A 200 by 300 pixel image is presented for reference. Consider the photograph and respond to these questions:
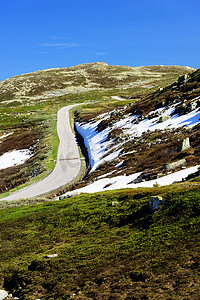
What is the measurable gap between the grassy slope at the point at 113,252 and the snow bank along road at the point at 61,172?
23.1m

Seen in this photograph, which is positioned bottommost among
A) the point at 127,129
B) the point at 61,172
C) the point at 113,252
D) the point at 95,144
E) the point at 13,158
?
the point at 113,252

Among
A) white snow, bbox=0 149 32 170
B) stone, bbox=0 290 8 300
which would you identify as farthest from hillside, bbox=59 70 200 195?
white snow, bbox=0 149 32 170

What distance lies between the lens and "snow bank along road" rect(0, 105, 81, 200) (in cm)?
4723

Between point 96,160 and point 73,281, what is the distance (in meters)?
43.9

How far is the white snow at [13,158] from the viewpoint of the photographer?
75.9 metres

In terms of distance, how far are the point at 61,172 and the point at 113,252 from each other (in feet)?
137

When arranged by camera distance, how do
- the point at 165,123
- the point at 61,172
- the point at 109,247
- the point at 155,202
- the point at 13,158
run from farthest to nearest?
the point at 13,158
the point at 165,123
the point at 61,172
the point at 155,202
the point at 109,247

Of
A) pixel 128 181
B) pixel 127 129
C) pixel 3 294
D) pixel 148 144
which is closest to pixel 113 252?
pixel 3 294

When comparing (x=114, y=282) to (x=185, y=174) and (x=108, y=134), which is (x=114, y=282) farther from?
(x=108, y=134)

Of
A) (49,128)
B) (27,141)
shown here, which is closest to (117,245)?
(27,141)

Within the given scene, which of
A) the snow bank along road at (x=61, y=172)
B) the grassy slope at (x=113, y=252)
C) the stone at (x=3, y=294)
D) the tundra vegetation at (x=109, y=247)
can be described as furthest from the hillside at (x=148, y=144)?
the stone at (x=3, y=294)

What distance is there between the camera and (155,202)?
1831 cm

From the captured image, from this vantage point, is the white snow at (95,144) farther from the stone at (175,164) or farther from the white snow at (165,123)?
the stone at (175,164)

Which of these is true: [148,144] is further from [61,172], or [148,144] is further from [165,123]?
[61,172]
